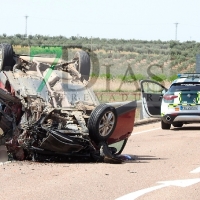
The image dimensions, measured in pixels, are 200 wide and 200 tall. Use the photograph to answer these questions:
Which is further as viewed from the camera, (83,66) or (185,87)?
(185,87)

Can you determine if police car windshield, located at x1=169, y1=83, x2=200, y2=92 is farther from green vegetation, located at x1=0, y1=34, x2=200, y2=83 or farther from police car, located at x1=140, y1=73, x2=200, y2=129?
green vegetation, located at x1=0, y1=34, x2=200, y2=83

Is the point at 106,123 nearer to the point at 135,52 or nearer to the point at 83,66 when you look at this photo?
the point at 83,66

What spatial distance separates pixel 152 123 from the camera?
84.6 feet

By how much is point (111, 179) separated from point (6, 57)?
4.06m

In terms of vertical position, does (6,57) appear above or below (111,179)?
above

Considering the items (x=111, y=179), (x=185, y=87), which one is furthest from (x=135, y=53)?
(x=111, y=179)

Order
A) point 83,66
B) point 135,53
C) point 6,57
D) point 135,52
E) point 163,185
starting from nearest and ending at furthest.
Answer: point 163,185 → point 6,57 → point 83,66 → point 135,53 → point 135,52

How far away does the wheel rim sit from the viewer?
43.7ft

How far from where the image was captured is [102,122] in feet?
43.8

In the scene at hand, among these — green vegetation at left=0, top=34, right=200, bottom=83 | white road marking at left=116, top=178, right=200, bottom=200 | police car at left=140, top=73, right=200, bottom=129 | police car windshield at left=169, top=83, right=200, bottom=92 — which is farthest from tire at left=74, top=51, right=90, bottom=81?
green vegetation at left=0, top=34, right=200, bottom=83

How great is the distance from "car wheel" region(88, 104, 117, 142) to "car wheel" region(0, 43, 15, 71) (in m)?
2.18

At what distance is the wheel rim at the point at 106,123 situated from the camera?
525 inches

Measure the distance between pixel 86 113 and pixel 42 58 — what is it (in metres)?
1.89

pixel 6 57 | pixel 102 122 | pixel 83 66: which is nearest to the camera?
pixel 102 122
